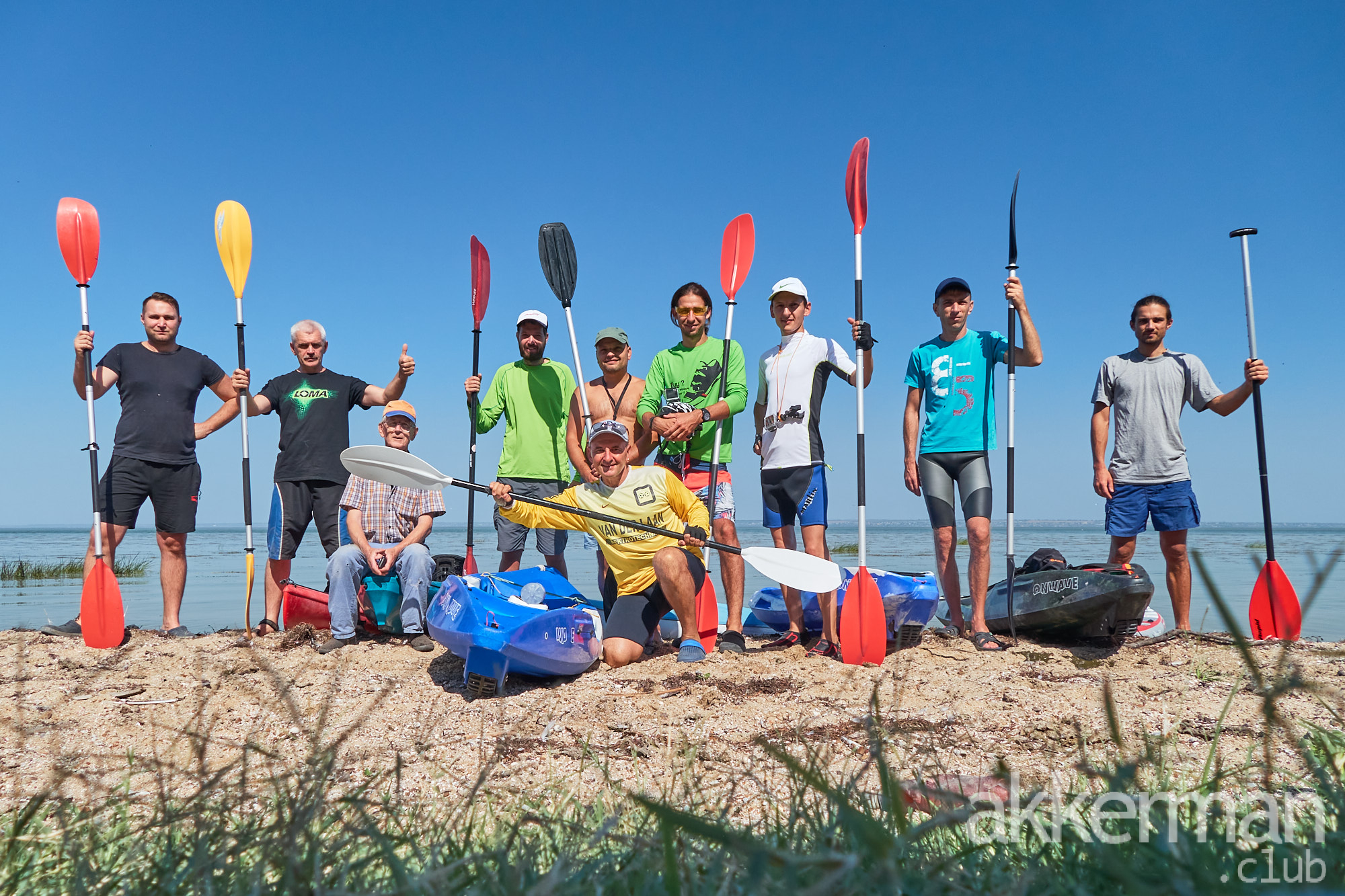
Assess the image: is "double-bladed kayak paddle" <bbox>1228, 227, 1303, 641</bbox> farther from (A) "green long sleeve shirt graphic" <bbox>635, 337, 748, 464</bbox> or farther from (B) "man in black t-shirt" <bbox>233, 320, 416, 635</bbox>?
(B) "man in black t-shirt" <bbox>233, 320, 416, 635</bbox>

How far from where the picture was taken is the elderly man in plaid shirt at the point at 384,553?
4.49 meters

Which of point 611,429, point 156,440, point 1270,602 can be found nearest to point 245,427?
point 156,440

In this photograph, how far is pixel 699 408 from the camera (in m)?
4.81

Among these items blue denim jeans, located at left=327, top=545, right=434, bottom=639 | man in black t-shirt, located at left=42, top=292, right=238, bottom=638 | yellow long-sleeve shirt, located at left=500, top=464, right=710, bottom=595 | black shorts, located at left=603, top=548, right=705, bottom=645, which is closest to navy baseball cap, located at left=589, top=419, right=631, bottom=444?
yellow long-sleeve shirt, located at left=500, top=464, right=710, bottom=595

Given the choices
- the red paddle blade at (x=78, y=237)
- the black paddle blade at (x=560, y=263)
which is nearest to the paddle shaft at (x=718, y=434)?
the black paddle blade at (x=560, y=263)

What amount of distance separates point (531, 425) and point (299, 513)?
62.7 inches

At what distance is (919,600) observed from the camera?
14.7 feet

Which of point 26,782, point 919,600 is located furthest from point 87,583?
point 919,600

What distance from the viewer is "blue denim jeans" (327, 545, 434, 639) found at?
4480 mm

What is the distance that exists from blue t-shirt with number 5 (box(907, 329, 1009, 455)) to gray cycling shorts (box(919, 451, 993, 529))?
5 cm

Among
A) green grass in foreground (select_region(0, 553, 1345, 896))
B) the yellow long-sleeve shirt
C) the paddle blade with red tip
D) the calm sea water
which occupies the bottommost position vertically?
the calm sea water

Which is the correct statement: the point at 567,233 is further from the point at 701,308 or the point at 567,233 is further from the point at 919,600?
the point at 919,600

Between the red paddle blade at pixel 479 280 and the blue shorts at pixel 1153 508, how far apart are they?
15.3 feet

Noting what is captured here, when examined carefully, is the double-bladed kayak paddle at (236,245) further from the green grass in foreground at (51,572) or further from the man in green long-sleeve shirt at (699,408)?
the green grass in foreground at (51,572)
